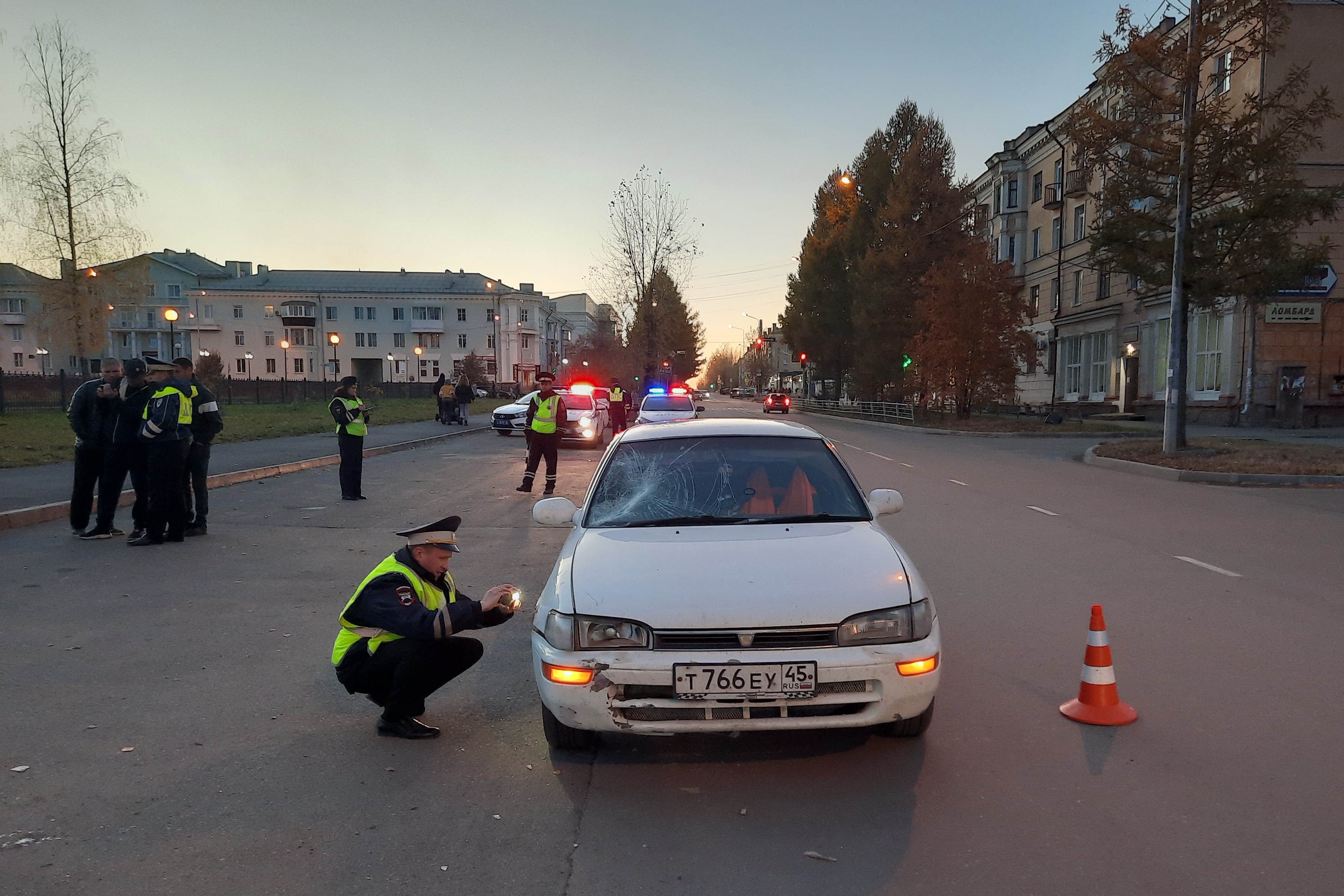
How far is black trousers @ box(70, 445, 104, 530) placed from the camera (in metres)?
9.41

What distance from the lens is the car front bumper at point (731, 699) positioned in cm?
348

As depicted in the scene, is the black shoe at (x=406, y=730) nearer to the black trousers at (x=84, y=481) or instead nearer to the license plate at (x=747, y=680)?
the license plate at (x=747, y=680)

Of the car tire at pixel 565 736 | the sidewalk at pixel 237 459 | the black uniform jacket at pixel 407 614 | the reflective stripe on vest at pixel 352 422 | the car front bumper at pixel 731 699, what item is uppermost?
the reflective stripe on vest at pixel 352 422

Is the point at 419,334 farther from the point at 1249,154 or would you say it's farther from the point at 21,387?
the point at 1249,154

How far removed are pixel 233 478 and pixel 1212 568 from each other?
13752mm

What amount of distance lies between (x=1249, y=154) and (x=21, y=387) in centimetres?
3665

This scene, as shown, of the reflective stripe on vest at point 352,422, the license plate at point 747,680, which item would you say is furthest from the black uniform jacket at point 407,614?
the reflective stripe on vest at point 352,422

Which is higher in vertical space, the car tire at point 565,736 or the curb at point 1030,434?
the car tire at point 565,736

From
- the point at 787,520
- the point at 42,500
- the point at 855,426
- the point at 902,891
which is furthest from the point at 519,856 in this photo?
the point at 855,426

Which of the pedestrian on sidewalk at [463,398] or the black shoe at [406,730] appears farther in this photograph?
the pedestrian on sidewalk at [463,398]

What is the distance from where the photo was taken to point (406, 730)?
4.20 meters

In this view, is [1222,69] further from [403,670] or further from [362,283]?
[362,283]

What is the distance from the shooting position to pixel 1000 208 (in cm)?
5359

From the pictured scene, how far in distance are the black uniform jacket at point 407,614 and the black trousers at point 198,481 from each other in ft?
22.1
